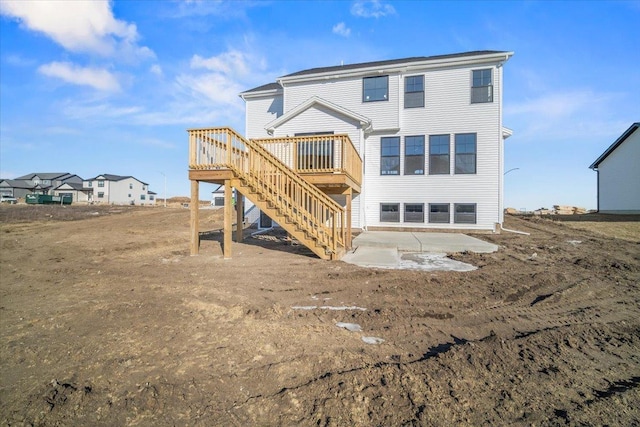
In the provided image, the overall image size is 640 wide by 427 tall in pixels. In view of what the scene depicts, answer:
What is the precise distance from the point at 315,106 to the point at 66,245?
1167cm

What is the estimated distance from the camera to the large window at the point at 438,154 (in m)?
15.0

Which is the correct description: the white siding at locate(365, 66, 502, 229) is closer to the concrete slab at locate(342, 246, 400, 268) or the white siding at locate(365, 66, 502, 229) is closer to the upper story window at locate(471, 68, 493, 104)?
the upper story window at locate(471, 68, 493, 104)

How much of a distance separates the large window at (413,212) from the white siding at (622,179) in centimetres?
1967

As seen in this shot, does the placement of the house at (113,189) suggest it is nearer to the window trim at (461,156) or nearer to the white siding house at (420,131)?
Answer: the white siding house at (420,131)

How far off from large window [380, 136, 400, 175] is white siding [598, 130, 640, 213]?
68.2ft

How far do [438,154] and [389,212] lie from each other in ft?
12.1

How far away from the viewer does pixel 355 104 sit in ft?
52.0

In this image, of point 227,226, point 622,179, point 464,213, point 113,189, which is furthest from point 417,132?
point 113,189

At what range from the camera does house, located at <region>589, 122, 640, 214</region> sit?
75.7 feet

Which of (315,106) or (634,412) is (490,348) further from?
(315,106)

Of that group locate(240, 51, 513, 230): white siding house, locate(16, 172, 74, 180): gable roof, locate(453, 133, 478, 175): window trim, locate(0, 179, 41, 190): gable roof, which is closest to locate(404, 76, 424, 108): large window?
locate(240, 51, 513, 230): white siding house

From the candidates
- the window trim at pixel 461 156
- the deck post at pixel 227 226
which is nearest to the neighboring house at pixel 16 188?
the deck post at pixel 227 226

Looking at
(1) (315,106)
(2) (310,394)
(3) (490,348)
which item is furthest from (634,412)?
(1) (315,106)

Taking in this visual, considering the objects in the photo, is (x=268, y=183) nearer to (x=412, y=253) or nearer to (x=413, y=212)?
(x=412, y=253)
